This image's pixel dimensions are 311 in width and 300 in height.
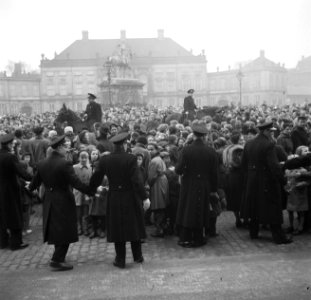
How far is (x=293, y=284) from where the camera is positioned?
18.0ft

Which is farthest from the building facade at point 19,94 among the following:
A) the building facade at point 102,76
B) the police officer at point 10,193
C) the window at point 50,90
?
the police officer at point 10,193

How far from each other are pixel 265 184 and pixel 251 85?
6762 cm

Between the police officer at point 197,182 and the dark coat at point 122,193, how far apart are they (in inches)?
46.8

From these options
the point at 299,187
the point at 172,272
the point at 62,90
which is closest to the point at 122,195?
the point at 172,272

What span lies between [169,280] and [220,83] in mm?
68050

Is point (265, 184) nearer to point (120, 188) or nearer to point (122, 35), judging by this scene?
point (120, 188)

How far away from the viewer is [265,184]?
7207mm

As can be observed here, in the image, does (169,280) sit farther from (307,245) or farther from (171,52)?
(171,52)

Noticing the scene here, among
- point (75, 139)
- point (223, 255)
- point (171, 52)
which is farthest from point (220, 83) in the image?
point (223, 255)

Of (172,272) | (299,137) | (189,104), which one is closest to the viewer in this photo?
(172,272)

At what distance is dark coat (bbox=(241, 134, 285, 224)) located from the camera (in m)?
7.06

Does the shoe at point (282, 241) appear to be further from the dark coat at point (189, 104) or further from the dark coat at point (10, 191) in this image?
the dark coat at point (189, 104)

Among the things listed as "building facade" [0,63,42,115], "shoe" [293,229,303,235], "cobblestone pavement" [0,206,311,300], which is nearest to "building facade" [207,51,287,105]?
"building facade" [0,63,42,115]

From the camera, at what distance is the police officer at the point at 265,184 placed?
7070 mm
